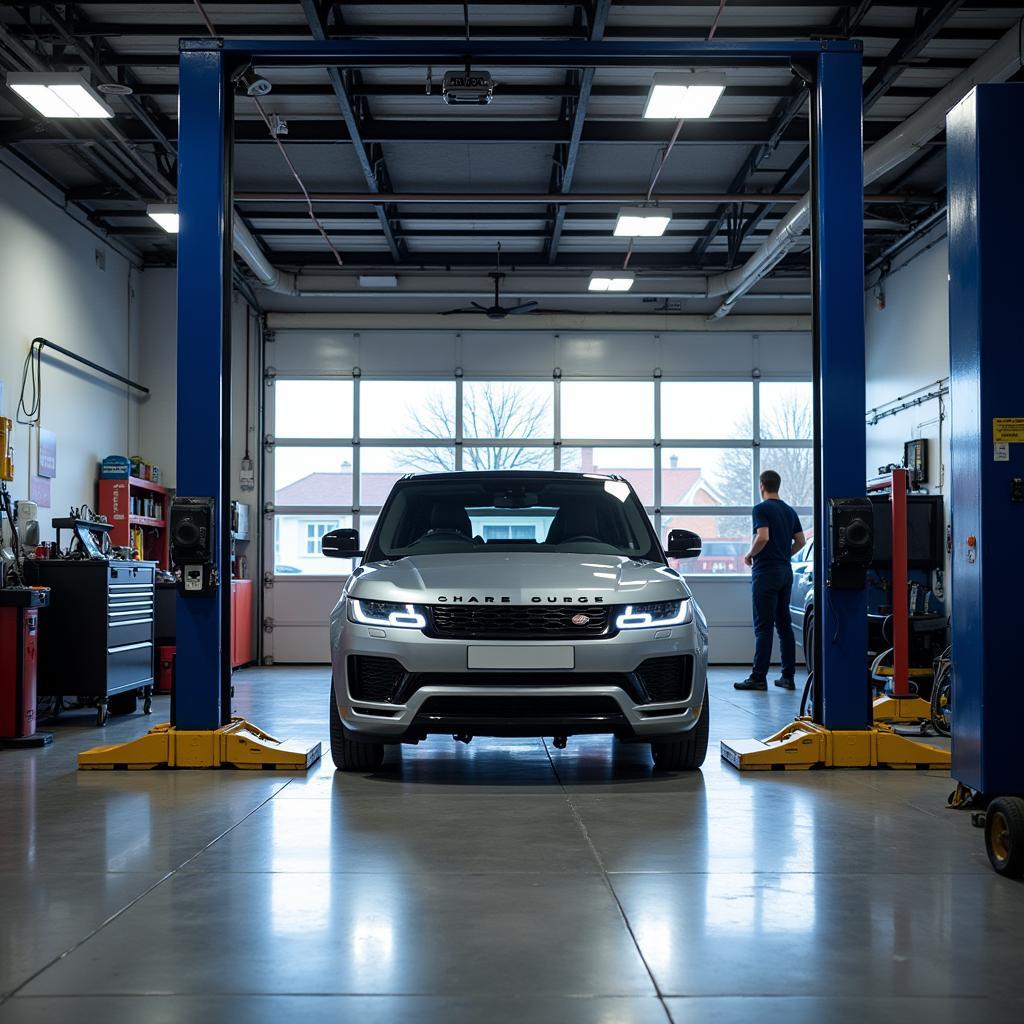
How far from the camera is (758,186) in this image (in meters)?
12.4

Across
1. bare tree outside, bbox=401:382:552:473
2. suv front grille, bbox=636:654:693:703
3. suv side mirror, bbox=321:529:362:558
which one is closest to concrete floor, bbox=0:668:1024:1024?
suv front grille, bbox=636:654:693:703

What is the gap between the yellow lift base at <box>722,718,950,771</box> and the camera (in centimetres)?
605

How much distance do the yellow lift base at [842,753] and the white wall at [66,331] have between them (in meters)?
7.15

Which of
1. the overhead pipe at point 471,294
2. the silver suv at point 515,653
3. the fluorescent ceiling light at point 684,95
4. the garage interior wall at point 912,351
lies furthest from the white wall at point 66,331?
the garage interior wall at point 912,351

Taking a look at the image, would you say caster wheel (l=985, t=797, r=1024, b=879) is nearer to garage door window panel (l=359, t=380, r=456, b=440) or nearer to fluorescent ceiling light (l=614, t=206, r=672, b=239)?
fluorescent ceiling light (l=614, t=206, r=672, b=239)

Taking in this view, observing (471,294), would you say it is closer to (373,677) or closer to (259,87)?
(259,87)

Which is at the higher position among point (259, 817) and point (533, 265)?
point (533, 265)

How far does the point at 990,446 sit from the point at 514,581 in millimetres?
2187

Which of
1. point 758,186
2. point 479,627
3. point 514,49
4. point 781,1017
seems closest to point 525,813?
point 479,627

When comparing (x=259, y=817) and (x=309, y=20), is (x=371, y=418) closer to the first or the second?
(x=309, y=20)

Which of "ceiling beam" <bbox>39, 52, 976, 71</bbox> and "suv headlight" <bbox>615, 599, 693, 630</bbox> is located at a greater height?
"ceiling beam" <bbox>39, 52, 976, 71</bbox>

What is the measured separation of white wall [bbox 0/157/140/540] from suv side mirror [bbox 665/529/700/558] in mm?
6372

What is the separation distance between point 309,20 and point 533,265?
272 inches

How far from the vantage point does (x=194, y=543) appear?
19.9 feet
